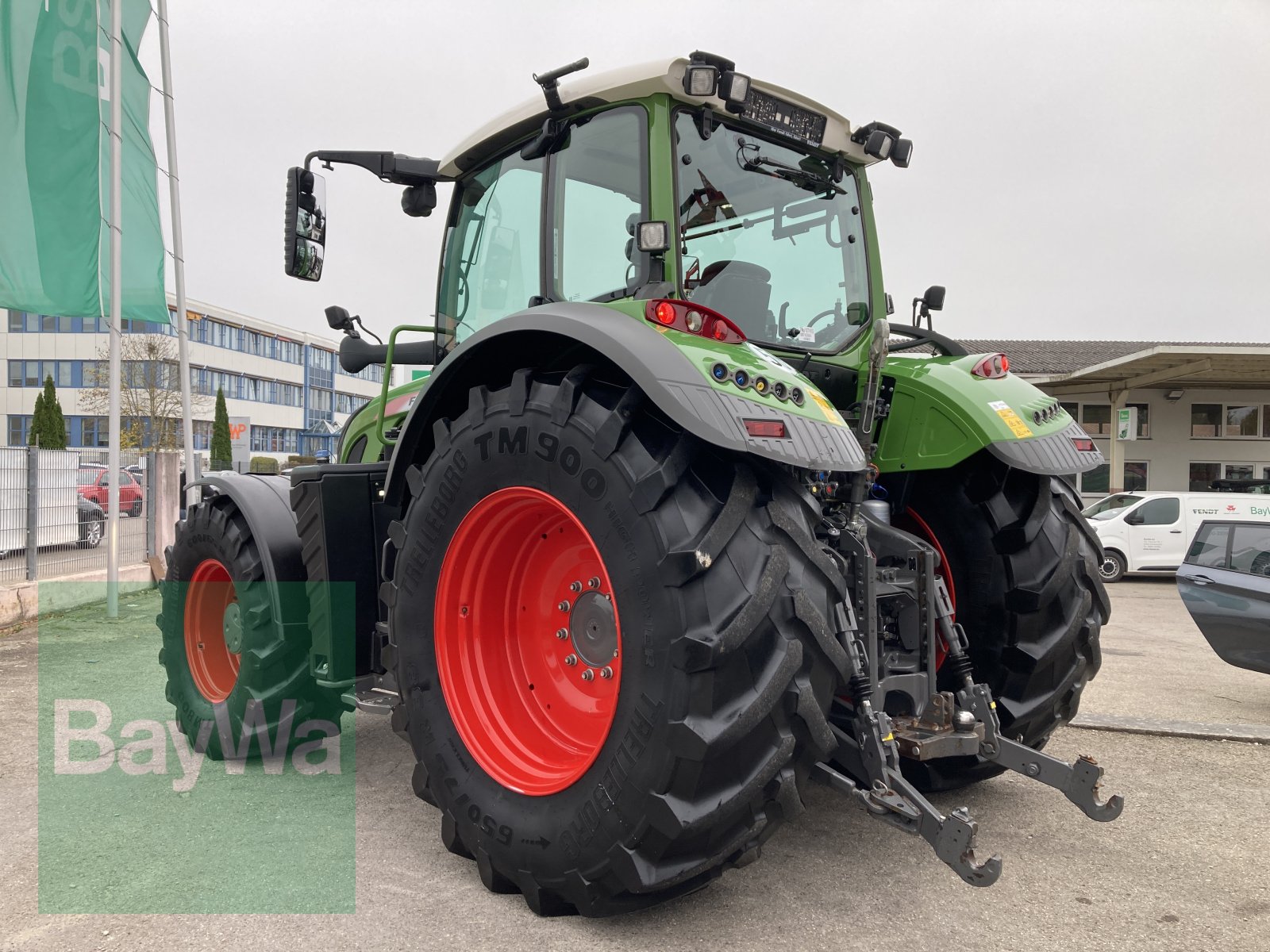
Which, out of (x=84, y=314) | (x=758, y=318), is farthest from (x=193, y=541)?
(x=84, y=314)

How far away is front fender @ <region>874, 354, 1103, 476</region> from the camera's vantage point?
308cm

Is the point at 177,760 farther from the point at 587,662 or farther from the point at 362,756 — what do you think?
the point at 587,662

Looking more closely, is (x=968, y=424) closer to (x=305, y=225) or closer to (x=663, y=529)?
(x=663, y=529)

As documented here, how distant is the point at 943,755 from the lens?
8.50ft

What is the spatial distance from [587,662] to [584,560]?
1.04 feet

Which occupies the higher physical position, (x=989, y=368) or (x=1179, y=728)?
(x=989, y=368)

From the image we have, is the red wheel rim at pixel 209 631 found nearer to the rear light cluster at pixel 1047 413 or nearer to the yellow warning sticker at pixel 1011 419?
the yellow warning sticker at pixel 1011 419

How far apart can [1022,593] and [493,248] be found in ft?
7.74

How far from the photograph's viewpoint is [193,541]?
4.21 m

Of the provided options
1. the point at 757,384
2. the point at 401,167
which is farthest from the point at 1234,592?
the point at 401,167

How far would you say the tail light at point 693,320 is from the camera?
2479mm

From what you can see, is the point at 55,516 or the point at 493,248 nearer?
the point at 493,248
